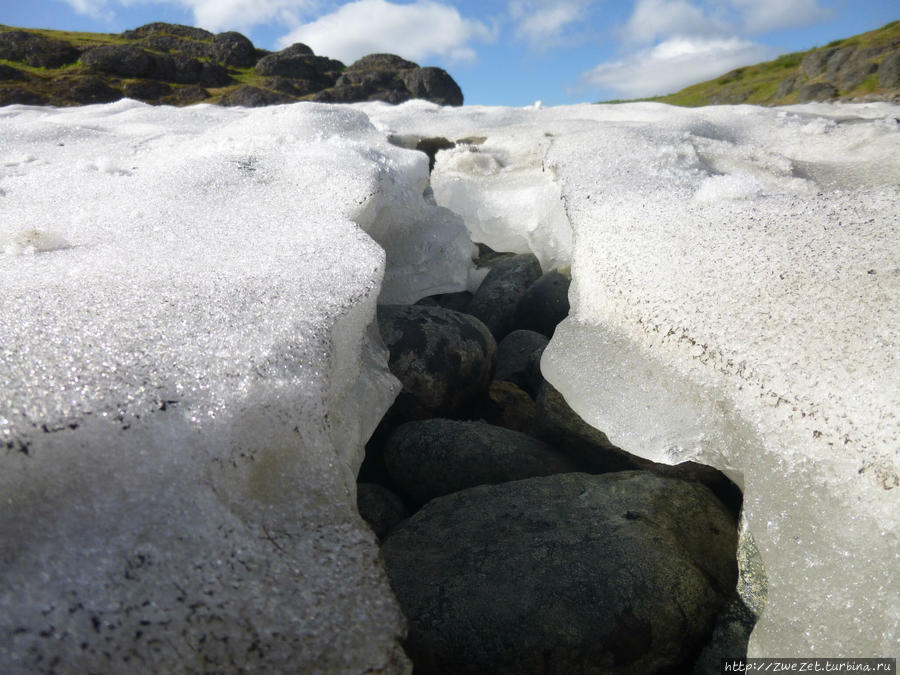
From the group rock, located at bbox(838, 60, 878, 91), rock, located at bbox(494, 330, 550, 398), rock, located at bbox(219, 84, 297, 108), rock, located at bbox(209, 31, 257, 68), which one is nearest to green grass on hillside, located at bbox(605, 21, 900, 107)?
rock, located at bbox(838, 60, 878, 91)

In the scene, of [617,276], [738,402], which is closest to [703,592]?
[738,402]

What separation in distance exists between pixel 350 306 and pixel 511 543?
2.47 ft

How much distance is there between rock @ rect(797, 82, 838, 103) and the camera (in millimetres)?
25750

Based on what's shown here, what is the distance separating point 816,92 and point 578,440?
104ft

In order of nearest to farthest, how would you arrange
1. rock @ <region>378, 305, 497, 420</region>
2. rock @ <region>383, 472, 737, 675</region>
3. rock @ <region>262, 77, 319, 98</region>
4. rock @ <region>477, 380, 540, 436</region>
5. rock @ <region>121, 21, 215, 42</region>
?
rock @ <region>383, 472, 737, 675</region>
rock @ <region>378, 305, 497, 420</region>
rock @ <region>477, 380, 540, 436</region>
rock @ <region>262, 77, 319, 98</region>
rock @ <region>121, 21, 215, 42</region>

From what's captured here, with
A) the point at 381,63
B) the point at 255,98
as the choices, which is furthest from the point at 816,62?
the point at 255,98

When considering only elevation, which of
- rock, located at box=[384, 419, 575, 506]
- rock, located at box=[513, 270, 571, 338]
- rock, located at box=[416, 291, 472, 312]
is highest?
rock, located at box=[513, 270, 571, 338]

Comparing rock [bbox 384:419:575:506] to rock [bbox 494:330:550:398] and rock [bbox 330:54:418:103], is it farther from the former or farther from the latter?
rock [bbox 330:54:418:103]

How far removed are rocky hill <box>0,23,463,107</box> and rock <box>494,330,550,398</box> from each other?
812 inches

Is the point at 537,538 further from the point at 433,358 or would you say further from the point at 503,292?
the point at 503,292

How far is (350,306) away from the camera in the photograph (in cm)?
147

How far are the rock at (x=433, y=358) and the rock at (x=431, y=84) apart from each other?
31539mm

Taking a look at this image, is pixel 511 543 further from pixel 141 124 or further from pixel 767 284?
pixel 141 124

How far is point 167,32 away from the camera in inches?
1578
